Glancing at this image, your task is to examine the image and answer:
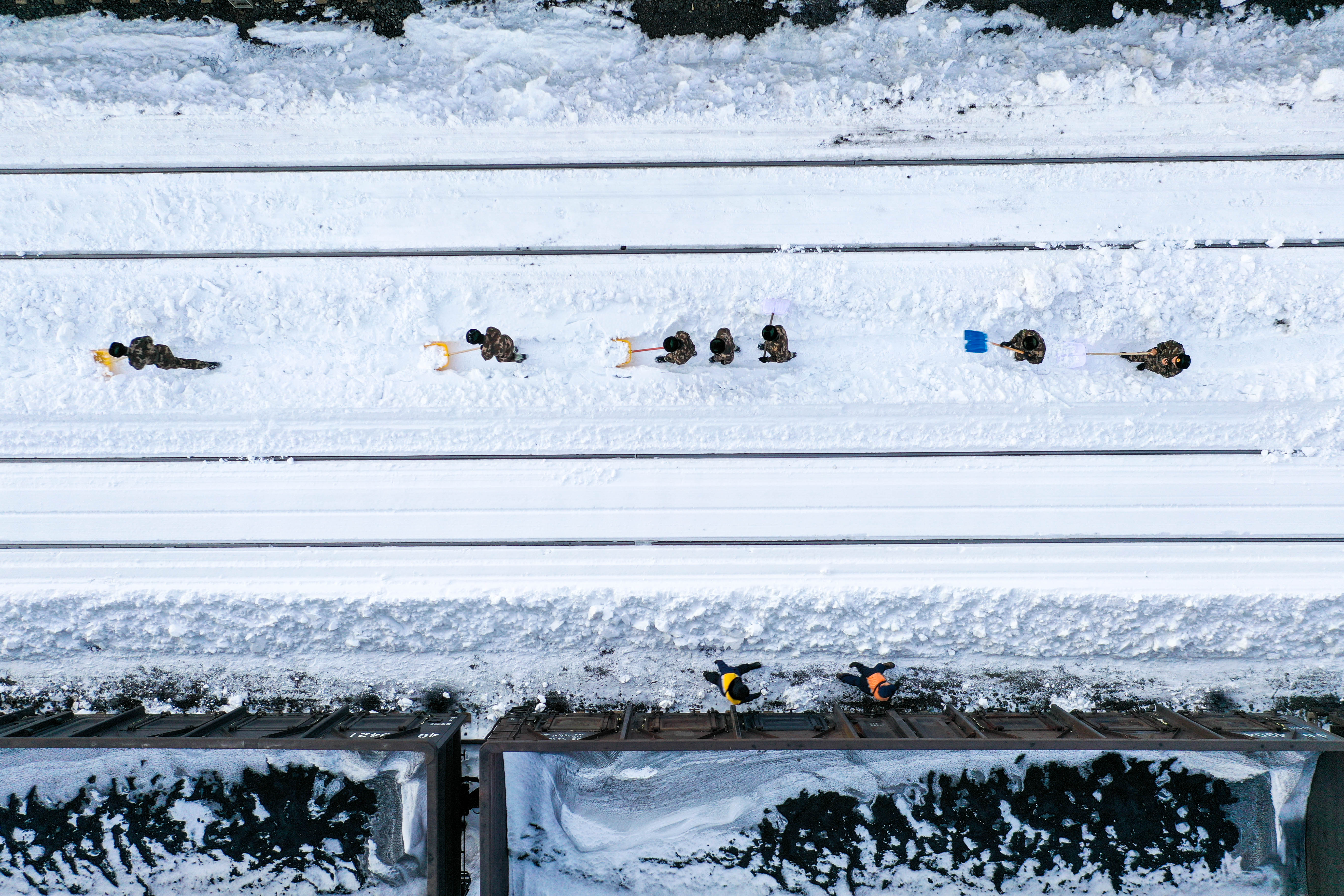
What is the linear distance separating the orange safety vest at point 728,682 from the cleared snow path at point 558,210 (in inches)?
97.0

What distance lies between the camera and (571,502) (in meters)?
4.12

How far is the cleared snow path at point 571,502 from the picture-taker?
4.06 m

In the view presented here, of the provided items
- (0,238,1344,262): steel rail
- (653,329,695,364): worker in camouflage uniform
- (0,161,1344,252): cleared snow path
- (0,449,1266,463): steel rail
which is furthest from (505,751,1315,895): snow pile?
(0,161,1344,252): cleared snow path

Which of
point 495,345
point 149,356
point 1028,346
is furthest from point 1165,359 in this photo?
point 149,356

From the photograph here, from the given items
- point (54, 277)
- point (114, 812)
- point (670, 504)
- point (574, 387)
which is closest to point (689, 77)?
point (574, 387)

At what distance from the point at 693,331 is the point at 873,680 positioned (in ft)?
7.32

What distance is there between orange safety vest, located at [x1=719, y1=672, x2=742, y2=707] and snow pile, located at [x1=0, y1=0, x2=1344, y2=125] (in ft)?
10.4

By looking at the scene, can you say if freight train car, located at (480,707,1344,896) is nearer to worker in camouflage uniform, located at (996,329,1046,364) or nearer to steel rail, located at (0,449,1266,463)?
steel rail, located at (0,449,1266,463)

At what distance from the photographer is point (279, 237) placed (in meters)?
4.05

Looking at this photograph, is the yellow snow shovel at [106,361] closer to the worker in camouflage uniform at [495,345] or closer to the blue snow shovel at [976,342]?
the worker in camouflage uniform at [495,345]

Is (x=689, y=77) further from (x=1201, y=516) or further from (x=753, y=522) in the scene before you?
(x=1201, y=516)

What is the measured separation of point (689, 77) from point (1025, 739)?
395cm

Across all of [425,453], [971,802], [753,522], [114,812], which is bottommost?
[114,812]

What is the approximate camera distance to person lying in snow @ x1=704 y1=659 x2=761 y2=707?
12.8 ft
